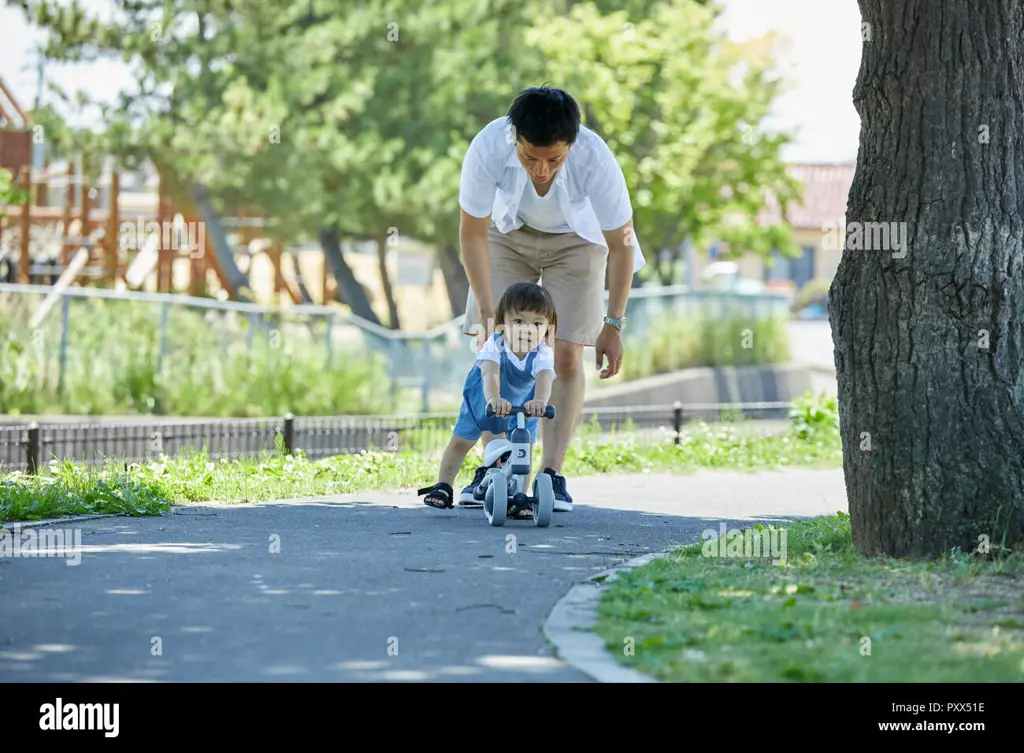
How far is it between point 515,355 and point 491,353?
0.14 meters

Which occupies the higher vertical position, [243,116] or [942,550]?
[243,116]

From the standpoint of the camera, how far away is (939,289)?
21.5 feet

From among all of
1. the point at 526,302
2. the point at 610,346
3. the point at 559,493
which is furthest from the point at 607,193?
the point at 559,493

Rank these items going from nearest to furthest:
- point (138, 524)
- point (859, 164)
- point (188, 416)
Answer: point (859, 164) < point (138, 524) < point (188, 416)

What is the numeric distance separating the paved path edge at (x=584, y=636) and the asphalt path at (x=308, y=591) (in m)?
0.05

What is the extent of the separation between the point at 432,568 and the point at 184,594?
1043 mm

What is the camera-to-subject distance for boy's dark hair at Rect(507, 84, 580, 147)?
7.62 m

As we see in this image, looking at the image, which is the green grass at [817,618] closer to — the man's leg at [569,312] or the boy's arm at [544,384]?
the boy's arm at [544,384]

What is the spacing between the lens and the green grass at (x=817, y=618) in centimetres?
460

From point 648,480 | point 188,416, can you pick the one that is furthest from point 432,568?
point 188,416

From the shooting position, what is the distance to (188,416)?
62.6 ft
